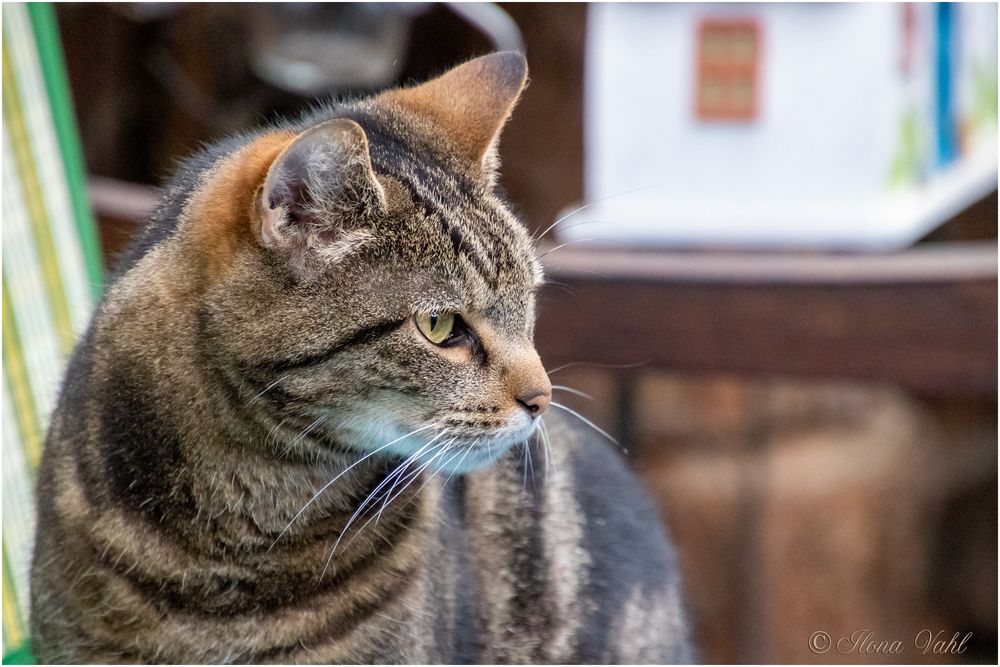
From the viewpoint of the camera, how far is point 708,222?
252 centimetres

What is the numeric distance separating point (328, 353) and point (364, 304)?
7 cm

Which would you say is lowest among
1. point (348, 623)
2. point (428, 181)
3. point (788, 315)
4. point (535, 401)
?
point (348, 623)

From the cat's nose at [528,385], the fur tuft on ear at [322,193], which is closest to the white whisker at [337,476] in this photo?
the cat's nose at [528,385]

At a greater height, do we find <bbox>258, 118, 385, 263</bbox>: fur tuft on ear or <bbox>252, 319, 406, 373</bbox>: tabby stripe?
<bbox>258, 118, 385, 263</bbox>: fur tuft on ear

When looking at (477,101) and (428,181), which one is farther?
(477,101)

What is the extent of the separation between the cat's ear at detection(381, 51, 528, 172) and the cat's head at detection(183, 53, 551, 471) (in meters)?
0.11

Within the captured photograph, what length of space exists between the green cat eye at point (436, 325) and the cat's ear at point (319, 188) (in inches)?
5.1

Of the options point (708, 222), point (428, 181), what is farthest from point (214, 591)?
point (708, 222)

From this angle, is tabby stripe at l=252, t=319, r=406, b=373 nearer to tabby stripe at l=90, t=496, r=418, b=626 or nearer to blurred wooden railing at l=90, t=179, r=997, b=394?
tabby stripe at l=90, t=496, r=418, b=626

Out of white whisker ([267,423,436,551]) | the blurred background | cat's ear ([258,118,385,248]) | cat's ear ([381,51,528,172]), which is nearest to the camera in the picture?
cat's ear ([258,118,385,248])

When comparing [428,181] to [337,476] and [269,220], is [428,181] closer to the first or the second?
[269,220]

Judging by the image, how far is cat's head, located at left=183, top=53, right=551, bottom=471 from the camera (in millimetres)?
1169

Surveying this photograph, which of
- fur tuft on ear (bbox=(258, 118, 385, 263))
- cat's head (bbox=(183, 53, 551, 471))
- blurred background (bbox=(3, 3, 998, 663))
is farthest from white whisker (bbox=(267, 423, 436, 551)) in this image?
blurred background (bbox=(3, 3, 998, 663))

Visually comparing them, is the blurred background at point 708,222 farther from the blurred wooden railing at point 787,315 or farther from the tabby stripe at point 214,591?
the tabby stripe at point 214,591
